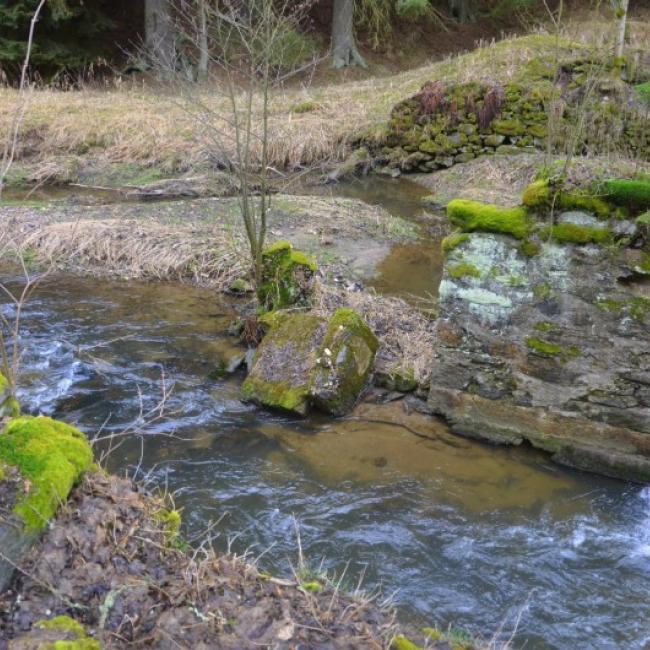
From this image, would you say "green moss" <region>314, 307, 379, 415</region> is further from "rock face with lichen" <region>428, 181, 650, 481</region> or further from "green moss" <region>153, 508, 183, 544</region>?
"green moss" <region>153, 508, 183, 544</region>

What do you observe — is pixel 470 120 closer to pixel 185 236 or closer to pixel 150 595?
pixel 185 236

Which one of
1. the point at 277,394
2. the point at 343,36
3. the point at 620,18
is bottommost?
the point at 277,394

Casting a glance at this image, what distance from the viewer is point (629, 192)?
501 centimetres

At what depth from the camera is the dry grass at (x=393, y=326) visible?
21.7 feet

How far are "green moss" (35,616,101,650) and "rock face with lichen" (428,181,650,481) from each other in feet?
13.3

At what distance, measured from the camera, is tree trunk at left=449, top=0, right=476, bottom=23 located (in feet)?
90.8

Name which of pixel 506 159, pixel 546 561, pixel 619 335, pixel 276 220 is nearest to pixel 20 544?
pixel 546 561

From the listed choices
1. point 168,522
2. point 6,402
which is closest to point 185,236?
point 6,402

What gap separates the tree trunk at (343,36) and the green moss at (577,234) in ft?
68.3

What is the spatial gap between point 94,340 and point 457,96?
37.4 feet

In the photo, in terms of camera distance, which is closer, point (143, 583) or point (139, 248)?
point (143, 583)

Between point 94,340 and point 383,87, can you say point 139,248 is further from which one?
point 383,87

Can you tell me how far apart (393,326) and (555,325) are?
2250 mm

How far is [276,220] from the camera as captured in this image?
11219 mm
